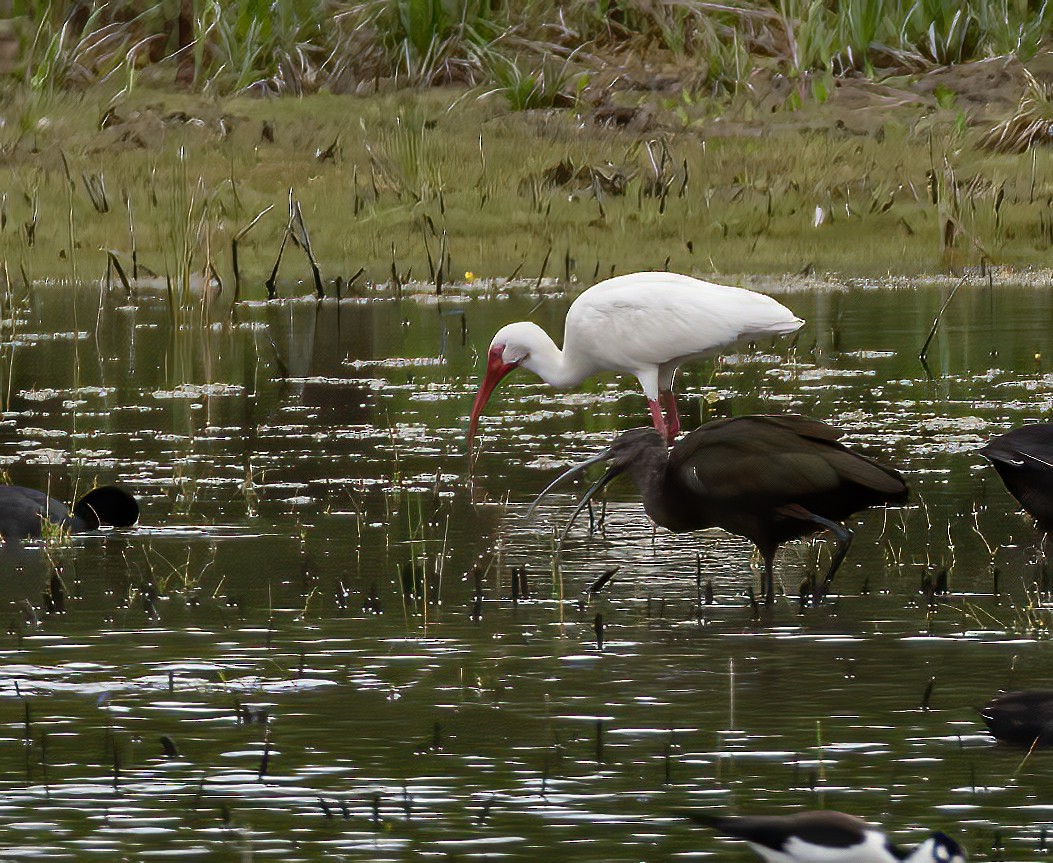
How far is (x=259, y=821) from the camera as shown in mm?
5266

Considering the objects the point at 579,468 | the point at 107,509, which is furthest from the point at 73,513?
the point at 579,468

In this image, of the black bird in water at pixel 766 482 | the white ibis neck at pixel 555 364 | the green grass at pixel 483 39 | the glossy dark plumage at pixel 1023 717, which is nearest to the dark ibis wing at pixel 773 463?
the black bird in water at pixel 766 482

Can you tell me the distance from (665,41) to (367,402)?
49.1ft

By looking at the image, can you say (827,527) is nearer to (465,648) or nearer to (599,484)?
(599,484)

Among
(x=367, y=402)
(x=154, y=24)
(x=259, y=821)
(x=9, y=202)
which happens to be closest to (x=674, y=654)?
(x=259, y=821)

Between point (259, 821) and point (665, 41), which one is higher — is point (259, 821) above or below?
below

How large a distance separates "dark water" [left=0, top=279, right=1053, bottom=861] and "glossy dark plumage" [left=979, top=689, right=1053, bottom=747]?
2.3 inches

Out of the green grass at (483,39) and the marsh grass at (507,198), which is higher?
the green grass at (483,39)

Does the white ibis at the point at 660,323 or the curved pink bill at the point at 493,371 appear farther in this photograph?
the curved pink bill at the point at 493,371

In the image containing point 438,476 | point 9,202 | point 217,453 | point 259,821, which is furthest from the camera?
point 9,202

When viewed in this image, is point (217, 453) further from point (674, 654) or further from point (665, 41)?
point (665, 41)

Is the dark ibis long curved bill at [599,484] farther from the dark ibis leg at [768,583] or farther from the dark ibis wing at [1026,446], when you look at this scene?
the dark ibis wing at [1026,446]

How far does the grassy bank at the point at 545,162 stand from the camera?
1920 centimetres

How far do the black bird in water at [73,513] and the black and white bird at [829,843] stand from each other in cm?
472
